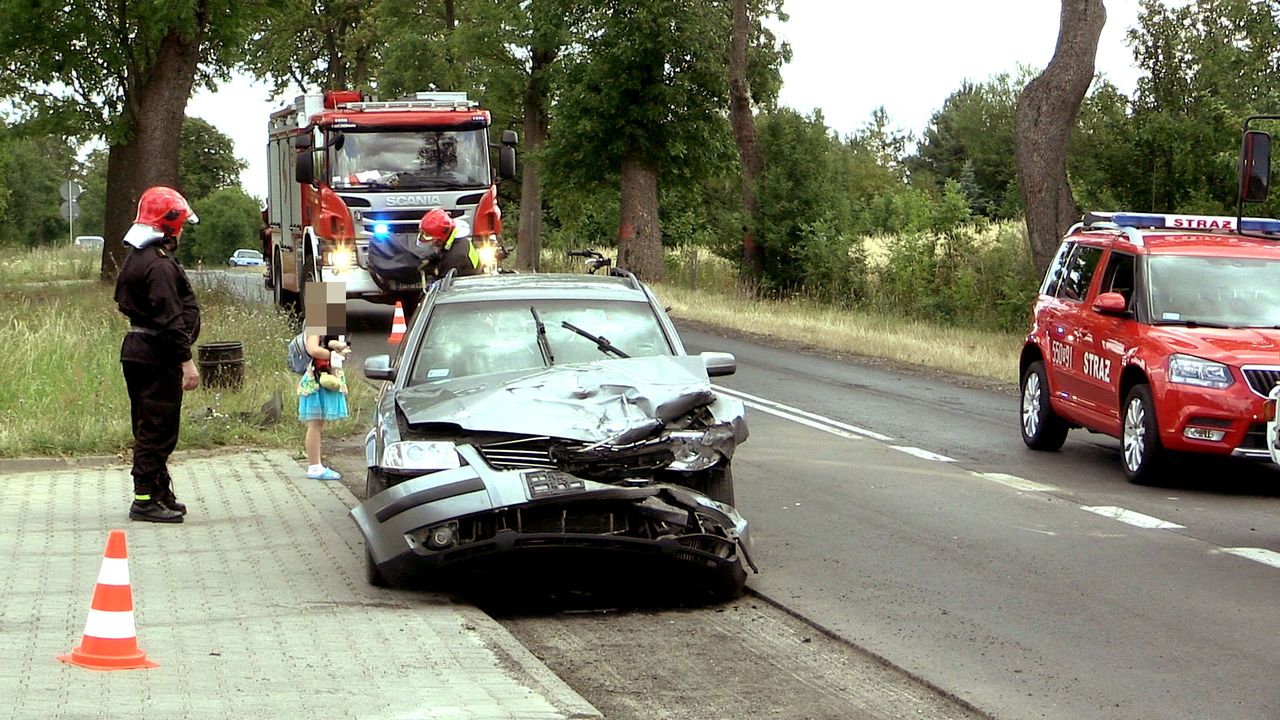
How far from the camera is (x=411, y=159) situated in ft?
81.1

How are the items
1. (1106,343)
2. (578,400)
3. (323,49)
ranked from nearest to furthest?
(578,400) → (1106,343) → (323,49)

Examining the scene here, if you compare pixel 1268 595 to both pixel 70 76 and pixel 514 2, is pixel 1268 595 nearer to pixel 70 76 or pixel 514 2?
pixel 70 76

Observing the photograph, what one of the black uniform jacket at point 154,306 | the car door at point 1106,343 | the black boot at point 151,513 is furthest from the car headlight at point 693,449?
the car door at point 1106,343

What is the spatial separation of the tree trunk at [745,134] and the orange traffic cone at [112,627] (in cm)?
3408

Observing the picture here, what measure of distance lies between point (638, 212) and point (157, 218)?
105 ft

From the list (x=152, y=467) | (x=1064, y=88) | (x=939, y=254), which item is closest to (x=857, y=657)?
(x=152, y=467)

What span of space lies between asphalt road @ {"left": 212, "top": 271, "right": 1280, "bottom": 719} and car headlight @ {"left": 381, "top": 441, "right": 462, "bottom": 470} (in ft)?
5.78

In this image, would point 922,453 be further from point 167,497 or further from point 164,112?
point 164,112

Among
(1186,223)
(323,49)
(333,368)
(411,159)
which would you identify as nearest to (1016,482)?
(1186,223)

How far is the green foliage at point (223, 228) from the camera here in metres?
96.8

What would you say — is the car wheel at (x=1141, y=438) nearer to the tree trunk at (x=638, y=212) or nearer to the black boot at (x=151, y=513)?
the black boot at (x=151, y=513)

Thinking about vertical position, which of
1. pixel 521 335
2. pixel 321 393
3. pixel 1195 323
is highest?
pixel 521 335

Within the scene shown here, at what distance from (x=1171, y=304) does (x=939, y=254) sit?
2213 cm

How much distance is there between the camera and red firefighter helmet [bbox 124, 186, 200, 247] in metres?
9.57
